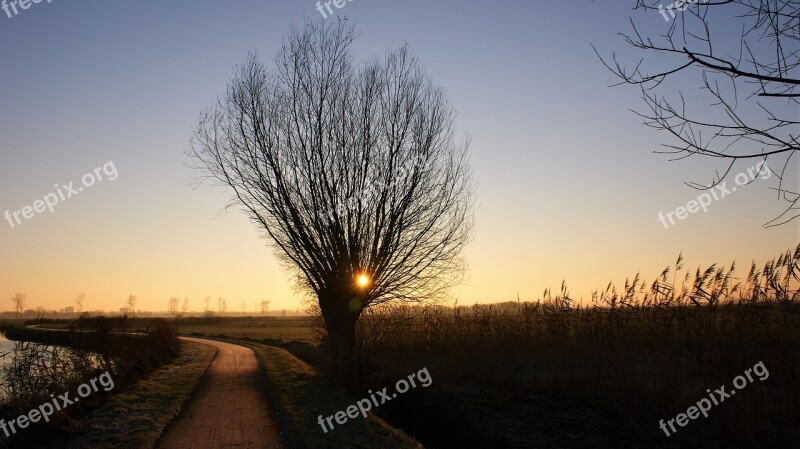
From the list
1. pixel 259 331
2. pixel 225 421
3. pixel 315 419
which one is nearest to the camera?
pixel 225 421

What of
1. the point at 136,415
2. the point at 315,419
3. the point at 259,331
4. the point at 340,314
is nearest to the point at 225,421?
the point at 315,419

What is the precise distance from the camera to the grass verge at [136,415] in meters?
9.33

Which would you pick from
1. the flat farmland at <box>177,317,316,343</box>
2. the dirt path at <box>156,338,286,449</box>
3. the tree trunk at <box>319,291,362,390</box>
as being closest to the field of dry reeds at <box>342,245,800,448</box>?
the tree trunk at <box>319,291,362,390</box>

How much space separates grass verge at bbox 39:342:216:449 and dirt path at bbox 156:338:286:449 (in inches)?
11.5

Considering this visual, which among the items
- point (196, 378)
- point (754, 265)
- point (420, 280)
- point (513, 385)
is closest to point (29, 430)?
point (196, 378)

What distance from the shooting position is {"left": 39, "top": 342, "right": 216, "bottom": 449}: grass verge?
933cm

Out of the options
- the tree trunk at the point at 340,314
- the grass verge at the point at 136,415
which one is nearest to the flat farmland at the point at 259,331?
the tree trunk at the point at 340,314

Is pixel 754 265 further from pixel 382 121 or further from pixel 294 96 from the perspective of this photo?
pixel 294 96

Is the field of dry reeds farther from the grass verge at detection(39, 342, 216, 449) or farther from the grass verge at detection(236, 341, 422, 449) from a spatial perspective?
the grass verge at detection(39, 342, 216, 449)

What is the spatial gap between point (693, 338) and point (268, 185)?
13.6m

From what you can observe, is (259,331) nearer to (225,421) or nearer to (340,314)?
(340,314)

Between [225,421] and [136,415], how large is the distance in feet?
6.69

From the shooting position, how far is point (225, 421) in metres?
10.9

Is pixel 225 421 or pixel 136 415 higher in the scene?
pixel 136 415
